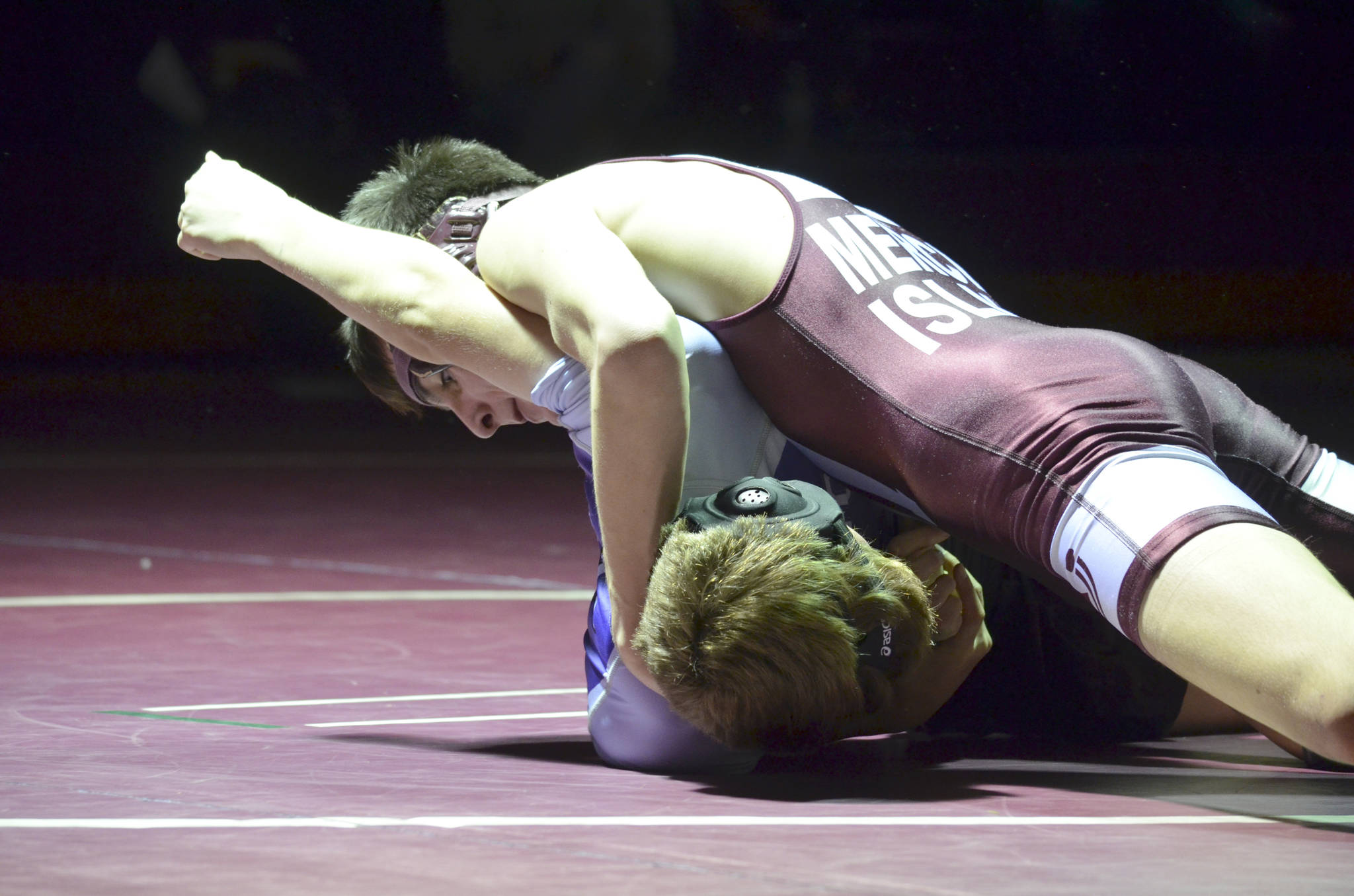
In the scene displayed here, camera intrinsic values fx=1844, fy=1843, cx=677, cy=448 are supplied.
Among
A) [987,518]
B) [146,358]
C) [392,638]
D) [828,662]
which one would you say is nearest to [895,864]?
[828,662]

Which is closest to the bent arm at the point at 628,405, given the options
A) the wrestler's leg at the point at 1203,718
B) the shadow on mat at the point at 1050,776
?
the shadow on mat at the point at 1050,776

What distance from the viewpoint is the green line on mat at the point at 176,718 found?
280cm

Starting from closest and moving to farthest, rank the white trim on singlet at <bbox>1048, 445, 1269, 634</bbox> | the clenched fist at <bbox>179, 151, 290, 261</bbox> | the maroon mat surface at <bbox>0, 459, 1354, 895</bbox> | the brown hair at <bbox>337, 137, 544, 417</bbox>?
the maroon mat surface at <bbox>0, 459, 1354, 895</bbox> → the white trim on singlet at <bbox>1048, 445, 1269, 634</bbox> → the clenched fist at <bbox>179, 151, 290, 261</bbox> → the brown hair at <bbox>337, 137, 544, 417</bbox>

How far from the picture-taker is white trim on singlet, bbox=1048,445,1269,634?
2.07 m

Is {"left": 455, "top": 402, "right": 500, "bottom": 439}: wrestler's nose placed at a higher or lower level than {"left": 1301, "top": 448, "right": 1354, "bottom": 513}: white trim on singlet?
lower

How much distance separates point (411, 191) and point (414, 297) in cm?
49

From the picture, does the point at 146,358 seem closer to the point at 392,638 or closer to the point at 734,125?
the point at 734,125

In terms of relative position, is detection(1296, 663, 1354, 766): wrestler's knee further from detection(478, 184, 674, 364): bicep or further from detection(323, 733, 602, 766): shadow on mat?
detection(323, 733, 602, 766): shadow on mat

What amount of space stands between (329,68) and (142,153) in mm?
1198

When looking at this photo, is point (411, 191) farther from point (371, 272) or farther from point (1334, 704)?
point (1334, 704)

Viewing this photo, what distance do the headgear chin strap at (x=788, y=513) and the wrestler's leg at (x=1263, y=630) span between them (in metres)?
0.35

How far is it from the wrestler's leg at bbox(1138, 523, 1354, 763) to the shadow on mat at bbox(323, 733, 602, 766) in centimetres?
87

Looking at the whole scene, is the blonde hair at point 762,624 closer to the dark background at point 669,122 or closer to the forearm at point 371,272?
the forearm at point 371,272

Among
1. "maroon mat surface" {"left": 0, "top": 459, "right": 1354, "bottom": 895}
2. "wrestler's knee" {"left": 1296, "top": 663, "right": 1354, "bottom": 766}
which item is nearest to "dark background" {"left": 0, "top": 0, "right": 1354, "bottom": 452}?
"maroon mat surface" {"left": 0, "top": 459, "right": 1354, "bottom": 895}
